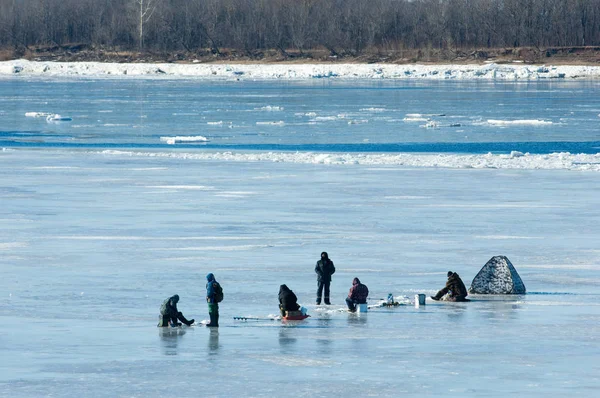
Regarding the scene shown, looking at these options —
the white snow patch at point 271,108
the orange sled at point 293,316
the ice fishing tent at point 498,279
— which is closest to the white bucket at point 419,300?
the ice fishing tent at point 498,279

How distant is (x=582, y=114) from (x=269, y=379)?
3542 cm

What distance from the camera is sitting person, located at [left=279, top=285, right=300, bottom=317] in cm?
1202

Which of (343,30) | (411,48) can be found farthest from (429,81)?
(343,30)

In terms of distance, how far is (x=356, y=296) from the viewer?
12562 mm

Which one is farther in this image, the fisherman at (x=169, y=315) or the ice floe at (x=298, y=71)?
the ice floe at (x=298, y=71)

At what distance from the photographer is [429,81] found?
235ft

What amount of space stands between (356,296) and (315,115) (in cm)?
3189

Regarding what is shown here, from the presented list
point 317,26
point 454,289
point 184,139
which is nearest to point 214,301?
point 454,289

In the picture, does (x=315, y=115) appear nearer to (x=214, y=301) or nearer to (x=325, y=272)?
(x=325, y=272)

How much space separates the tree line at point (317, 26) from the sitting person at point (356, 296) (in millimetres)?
77067

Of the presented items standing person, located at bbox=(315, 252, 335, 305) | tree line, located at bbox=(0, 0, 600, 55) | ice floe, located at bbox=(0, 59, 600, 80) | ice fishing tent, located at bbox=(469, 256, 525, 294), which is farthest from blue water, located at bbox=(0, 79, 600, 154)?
tree line, located at bbox=(0, 0, 600, 55)

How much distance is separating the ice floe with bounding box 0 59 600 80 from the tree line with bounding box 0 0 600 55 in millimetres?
9159

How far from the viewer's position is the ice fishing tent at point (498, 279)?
13539 millimetres

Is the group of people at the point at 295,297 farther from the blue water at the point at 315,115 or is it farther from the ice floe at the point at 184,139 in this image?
the ice floe at the point at 184,139
